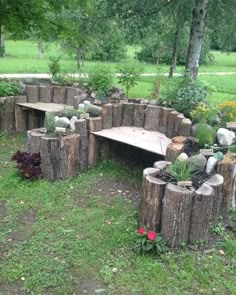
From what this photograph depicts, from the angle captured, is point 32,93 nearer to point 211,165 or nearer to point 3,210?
point 3,210

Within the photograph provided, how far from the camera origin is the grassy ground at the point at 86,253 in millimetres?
3258

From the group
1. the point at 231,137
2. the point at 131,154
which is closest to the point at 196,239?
the point at 231,137

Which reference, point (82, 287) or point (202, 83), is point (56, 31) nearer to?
point (202, 83)

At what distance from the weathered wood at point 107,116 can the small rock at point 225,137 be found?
5.33ft

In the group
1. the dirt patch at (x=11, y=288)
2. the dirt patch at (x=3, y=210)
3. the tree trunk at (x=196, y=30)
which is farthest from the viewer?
the tree trunk at (x=196, y=30)

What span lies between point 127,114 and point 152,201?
245 centimetres

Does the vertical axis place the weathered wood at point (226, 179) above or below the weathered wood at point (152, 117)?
below

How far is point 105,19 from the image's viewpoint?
9.91 metres

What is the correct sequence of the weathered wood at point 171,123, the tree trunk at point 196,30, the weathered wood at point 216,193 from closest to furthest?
1. the weathered wood at point 216,193
2. the weathered wood at point 171,123
3. the tree trunk at point 196,30

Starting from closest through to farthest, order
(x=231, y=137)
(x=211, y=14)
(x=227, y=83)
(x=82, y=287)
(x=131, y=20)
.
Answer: (x=82, y=287)
(x=231, y=137)
(x=131, y=20)
(x=211, y=14)
(x=227, y=83)

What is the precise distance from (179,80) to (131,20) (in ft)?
13.2

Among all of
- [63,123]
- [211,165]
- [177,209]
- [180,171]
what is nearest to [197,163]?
[211,165]

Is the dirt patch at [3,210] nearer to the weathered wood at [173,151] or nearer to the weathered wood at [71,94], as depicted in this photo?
the weathered wood at [173,151]

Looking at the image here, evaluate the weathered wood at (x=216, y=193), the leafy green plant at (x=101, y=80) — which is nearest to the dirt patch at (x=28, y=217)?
the weathered wood at (x=216, y=193)
